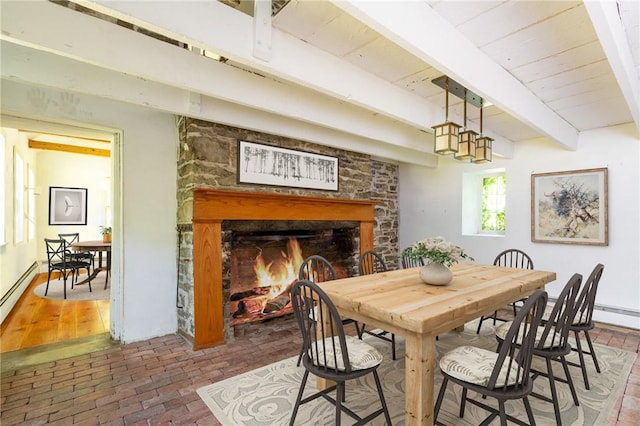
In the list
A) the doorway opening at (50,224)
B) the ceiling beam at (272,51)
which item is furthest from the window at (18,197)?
the ceiling beam at (272,51)

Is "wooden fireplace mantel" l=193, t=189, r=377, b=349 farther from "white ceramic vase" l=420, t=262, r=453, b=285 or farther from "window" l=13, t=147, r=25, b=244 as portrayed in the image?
"window" l=13, t=147, r=25, b=244

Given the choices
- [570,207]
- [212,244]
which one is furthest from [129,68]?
[570,207]

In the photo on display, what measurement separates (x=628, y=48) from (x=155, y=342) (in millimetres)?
4276

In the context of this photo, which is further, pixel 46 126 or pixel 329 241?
pixel 329 241

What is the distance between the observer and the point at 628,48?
1930 millimetres

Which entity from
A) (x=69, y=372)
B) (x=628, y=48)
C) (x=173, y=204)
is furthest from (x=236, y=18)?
(x=69, y=372)

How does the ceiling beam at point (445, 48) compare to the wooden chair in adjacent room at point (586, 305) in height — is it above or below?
above

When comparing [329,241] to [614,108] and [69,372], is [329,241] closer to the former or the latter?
[69,372]

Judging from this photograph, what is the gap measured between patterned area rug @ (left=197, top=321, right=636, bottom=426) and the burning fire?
1.15 metres

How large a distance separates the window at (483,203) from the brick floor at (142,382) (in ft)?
6.03

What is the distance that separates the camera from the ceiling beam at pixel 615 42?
135 cm

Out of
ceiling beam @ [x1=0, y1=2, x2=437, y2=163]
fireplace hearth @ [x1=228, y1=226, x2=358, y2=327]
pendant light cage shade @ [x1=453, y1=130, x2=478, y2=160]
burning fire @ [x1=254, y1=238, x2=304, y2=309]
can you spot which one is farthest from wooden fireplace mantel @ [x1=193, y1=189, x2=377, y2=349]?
pendant light cage shade @ [x1=453, y1=130, x2=478, y2=160]

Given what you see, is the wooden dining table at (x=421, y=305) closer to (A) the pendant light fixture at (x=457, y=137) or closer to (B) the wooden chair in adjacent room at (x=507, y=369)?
(B) the wooden chair in adjacent room at (x=507, y=369)

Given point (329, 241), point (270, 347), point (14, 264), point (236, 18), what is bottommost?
point (270, 347)
